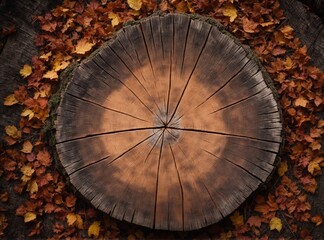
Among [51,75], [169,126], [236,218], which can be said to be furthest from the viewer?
[51,75]

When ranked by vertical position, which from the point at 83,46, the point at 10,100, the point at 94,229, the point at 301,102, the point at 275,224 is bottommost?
the point at 275,224

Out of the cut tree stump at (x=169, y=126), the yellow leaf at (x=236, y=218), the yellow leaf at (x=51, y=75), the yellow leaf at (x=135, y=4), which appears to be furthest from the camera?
the yellow leaf at (x=135, y=4)

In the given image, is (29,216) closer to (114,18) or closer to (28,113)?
(28,113)

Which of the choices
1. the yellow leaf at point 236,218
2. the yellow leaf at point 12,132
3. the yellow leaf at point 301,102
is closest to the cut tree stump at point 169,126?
the yellow leaf at point 236,218

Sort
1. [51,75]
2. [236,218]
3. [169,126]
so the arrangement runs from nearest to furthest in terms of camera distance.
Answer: [169,126] < [236,218] < [51,75]

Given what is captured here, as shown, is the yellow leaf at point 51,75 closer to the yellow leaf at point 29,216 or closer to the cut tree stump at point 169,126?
the cut tree stump at point 169,126

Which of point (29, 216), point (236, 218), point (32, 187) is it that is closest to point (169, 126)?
point (236, 218)

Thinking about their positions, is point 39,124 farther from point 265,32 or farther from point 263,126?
point 265,32
